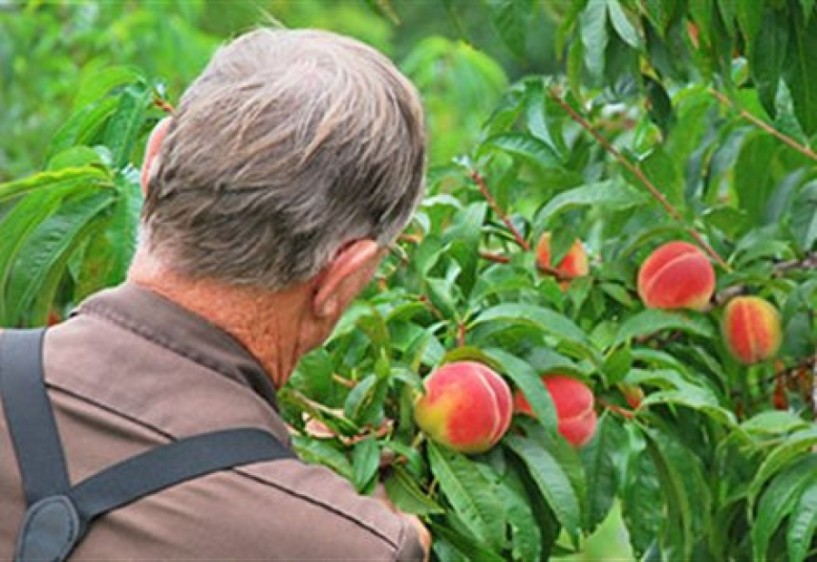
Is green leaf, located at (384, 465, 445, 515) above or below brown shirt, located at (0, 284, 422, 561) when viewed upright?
below

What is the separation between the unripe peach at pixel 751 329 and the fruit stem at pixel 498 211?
0.66 ft

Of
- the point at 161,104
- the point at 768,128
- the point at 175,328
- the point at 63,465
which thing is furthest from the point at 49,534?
the point at 768,128

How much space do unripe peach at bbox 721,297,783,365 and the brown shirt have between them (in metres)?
0.71

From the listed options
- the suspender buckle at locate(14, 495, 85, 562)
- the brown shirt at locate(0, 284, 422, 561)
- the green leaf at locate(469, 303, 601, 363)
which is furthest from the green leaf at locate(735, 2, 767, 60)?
the suspender buckle at locate(14, 495, 85, 562)

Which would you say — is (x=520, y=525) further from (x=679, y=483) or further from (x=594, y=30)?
(x=594, y=30)

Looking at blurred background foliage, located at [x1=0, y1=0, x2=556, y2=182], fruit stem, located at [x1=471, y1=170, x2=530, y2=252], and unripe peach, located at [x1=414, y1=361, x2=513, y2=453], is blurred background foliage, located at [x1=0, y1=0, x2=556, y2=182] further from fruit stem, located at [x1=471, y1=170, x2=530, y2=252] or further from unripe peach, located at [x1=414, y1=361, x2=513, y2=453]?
unripe peach, located at [x1=414, y1=361, x2=513, y2=453]

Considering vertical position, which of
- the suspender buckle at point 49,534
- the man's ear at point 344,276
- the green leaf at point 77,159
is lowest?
the green leaf at point 77,159

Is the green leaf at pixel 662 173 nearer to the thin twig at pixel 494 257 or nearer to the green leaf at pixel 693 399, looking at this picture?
the thin twig at pixel 494 257

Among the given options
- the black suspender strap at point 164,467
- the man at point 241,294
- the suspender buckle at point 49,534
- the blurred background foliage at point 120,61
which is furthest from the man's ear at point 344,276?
the blurred background foliage at point 120,61

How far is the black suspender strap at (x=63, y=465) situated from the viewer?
1038 millimetres

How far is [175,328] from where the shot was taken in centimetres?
112

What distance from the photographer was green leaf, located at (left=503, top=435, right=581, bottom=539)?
1.47 metres

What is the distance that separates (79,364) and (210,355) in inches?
3.0

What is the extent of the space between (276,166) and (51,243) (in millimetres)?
441
